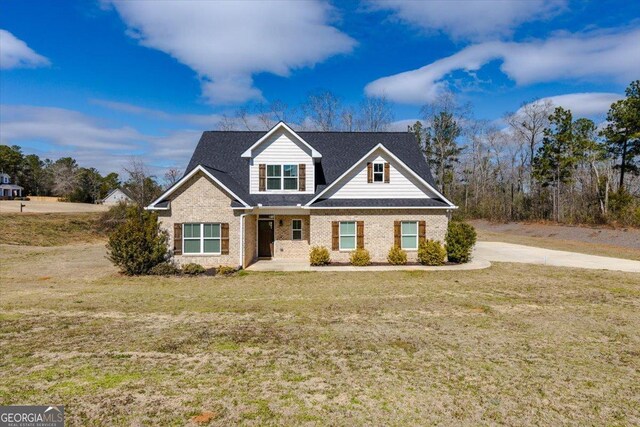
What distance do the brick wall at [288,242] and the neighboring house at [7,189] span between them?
3185 inches

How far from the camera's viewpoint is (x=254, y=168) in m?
20.8

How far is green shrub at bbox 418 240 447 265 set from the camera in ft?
62.0

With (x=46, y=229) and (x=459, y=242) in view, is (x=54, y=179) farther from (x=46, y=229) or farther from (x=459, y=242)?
(x=459, y=242)

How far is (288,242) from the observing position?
21.2 m

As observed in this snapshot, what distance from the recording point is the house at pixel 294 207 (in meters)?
18.0

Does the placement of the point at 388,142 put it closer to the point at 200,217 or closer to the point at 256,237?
the point at 256,237

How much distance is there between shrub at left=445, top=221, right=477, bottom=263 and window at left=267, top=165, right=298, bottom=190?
870 centimetres

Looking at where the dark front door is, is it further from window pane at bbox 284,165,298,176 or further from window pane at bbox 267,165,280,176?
window pane at bbox 284,165,298,176

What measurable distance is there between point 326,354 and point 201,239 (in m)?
12.2

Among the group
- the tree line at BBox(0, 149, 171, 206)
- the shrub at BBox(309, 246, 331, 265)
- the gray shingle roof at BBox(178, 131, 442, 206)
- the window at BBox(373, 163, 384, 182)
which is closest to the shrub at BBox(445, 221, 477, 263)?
the gray shingle roof at BBox(178, 131, 442, 206)

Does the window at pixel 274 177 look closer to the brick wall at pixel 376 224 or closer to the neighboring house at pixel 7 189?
the brick wall at pixel 376 224

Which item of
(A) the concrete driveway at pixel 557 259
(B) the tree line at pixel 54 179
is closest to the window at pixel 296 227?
(A) the concrete driveway at pixel 557 259

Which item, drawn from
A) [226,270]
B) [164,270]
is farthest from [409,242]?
[164,270]

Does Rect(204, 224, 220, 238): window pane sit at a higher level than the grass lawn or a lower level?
higher
